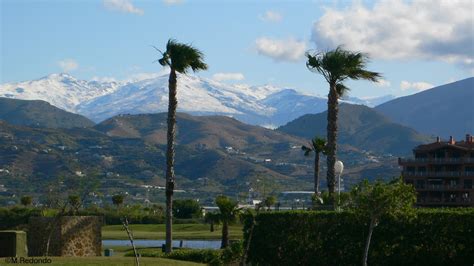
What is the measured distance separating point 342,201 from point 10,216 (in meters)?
59.5

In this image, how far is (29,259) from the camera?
163 feet

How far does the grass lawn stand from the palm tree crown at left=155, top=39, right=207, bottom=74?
32049 mm

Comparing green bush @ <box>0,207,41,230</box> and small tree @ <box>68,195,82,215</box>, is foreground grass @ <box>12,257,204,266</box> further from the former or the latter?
green bush @ <box>0,207,41,230</box>

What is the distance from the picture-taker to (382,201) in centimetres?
4759

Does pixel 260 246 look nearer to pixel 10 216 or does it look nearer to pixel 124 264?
pixel 124 264

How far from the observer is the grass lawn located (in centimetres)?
10531

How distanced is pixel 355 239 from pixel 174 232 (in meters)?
66.9

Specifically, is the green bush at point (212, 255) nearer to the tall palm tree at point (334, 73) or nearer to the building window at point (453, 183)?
the tall palm tree at point (334, 73)

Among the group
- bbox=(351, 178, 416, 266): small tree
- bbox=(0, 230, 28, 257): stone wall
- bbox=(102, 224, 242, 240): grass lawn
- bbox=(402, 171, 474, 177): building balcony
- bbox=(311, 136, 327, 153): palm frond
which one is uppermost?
bbox=(311, 136, 327, 153): palm frond

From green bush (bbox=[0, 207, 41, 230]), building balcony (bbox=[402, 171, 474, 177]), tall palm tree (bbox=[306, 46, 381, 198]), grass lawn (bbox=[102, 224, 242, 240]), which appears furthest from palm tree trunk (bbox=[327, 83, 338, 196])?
building balcony (bbox=[402, 171, 474, 177])

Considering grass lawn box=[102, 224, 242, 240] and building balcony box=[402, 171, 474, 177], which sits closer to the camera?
grass lawn box=[102, 224, 242, 240]

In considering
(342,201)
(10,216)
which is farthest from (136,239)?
(342,201)

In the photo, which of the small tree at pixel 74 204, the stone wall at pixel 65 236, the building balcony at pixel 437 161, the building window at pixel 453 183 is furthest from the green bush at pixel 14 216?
the building balcony at pixel 437 161

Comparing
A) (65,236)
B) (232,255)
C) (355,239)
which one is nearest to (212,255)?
(232,255)
